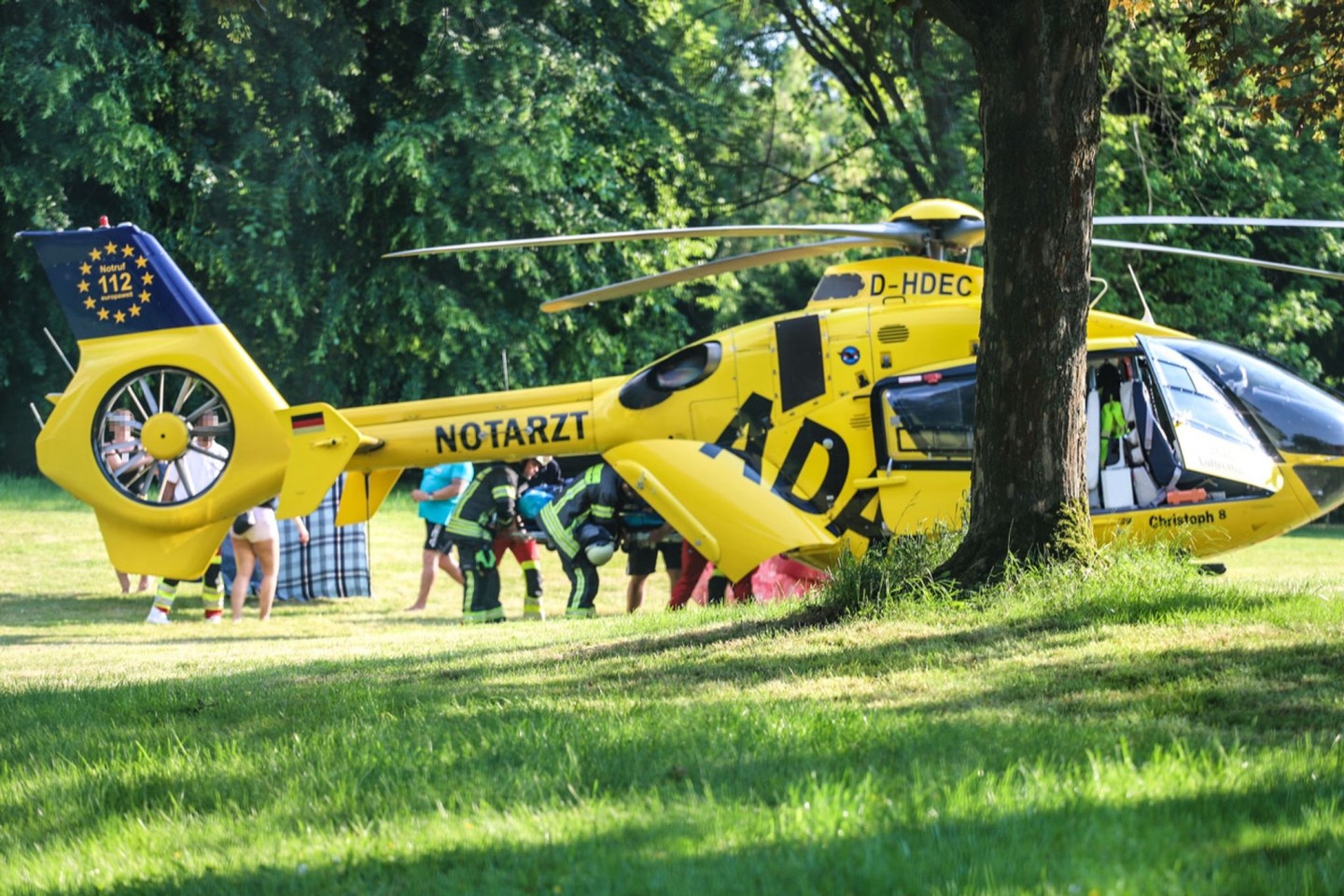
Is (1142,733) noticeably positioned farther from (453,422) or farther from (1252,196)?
(1252,196)

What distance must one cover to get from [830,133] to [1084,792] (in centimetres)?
3762

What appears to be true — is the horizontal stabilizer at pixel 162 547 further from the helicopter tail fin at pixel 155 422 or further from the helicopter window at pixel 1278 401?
the helicopter window at pixel 1278 401

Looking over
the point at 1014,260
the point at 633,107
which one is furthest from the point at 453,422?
the point at 633,107

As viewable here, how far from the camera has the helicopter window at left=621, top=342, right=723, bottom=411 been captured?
1166cm

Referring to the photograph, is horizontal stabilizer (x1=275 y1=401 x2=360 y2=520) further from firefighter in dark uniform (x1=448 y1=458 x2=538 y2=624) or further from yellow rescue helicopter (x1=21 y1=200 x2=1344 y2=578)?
firefighter in dark uniform (x1=448 y1=458 x2=538 y2=624)

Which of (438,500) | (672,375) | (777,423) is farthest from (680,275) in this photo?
(438,500)

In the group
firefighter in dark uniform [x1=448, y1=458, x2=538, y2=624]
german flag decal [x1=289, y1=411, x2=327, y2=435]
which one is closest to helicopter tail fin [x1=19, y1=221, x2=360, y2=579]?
german flag decal [x1=289, y1=411, x2=327, y2=435]

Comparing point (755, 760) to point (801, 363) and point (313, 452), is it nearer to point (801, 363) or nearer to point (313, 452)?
point (801, 363)

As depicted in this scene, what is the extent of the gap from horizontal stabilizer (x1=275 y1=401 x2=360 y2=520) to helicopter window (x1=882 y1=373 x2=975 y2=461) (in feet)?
14.3

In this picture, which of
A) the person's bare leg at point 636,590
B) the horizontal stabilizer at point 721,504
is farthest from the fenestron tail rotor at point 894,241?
the person's bare leg at point 636,590

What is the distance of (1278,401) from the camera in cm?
1122

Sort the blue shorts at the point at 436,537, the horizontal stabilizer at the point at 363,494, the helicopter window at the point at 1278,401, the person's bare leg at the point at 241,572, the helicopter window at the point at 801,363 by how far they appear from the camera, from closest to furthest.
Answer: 1. the helicopter window at the point at 1278,401
2. the helicopter window at the point at 801,363
3. the horizontal stabilizer at the point at 363,494
4. the person's bare leg at the point at 241,572
5. the blue shorts at the point at 436,537

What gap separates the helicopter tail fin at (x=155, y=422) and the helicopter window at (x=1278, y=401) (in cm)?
676

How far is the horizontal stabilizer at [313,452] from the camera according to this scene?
467 inches
